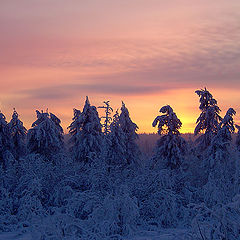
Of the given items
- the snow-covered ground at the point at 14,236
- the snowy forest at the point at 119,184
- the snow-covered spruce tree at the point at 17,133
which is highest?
the snow-covered spruce tree at the point at 17,133

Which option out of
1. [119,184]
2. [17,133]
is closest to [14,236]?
[119,184]

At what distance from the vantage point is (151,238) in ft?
40.8

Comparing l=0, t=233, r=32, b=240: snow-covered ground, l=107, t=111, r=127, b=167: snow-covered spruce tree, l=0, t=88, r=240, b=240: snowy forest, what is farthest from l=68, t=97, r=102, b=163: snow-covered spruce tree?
l=0, t=233, r=32, b=240: snow-covered ground

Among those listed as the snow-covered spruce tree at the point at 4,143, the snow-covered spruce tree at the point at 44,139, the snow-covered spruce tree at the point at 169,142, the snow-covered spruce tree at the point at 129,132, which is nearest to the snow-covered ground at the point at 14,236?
the snow-covered spruce tree at the point at 169,142

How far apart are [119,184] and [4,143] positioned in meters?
16.8

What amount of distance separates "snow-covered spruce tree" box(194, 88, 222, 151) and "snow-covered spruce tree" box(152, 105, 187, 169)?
9.68 ft

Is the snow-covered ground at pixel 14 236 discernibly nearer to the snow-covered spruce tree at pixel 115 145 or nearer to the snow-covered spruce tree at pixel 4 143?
the snow-covered spruce tree at pixel 115 145

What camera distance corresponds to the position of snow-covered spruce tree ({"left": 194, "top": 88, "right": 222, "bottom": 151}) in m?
24.5

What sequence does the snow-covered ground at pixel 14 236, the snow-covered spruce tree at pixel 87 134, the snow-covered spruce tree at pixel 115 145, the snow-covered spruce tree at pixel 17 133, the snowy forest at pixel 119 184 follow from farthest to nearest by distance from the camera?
the snow-covered spruce tree at pixel 17 133
the snow-covered spruce tree at pixel 87 134
the snow-covered spruce tree at pixel 115 145
the snow-covered ground at pixel 14 236
the snowy forest at pixel 119 184

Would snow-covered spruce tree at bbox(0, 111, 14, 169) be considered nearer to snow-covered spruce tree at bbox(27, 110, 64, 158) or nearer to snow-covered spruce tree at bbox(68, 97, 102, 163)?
snow-covered spruce tree at bbox(27, 110, 64, 158)

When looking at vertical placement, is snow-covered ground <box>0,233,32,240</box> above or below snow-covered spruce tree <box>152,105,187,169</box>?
below

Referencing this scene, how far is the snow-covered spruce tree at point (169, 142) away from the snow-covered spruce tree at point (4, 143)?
48.7ft

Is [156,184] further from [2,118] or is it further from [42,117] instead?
[2,118]

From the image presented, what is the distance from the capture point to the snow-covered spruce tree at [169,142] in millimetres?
22562
